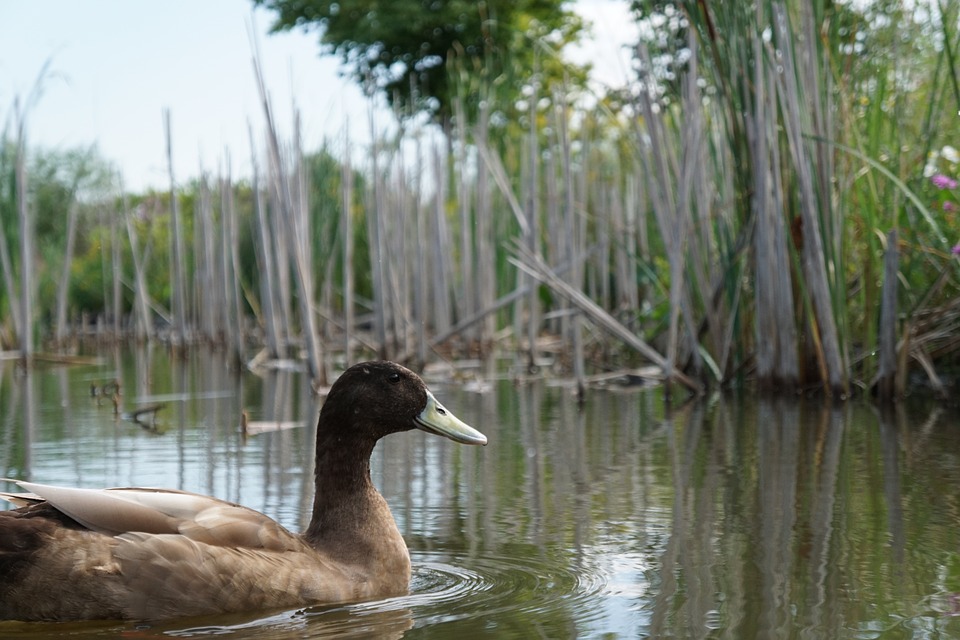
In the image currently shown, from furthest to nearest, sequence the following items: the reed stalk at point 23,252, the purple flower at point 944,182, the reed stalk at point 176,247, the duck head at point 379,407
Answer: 1. the reed stalk at point 176,247
2. the reed stalk at point 23,252
3. the purple flower at point 944,182
4. the duck head at point 379,407

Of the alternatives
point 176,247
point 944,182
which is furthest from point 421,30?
point 944,182

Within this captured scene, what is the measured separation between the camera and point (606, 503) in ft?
14.9

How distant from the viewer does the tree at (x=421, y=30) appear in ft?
92.5

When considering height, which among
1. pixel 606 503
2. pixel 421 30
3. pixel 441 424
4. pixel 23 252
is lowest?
pixel 606 503

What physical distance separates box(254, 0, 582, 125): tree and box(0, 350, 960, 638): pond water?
20753 mm

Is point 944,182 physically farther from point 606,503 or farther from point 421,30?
point 421,30

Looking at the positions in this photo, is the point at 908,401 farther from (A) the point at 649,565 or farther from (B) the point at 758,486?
(A) the point at 649,565

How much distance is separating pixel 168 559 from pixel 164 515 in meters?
0.13

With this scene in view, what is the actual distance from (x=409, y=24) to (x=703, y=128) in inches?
835

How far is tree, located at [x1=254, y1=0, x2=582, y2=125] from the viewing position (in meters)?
28.2

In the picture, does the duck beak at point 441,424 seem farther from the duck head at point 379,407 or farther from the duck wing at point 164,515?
the duck wing at point 164,515

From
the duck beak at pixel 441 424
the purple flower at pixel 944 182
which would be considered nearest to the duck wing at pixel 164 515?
the duck beak at pixel 441 424

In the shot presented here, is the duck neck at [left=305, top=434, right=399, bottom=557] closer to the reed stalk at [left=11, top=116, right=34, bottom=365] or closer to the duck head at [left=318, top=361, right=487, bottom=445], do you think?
the duck head at [left=318, top=361, right=487, bottom=445]

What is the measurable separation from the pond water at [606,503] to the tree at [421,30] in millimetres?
20753
